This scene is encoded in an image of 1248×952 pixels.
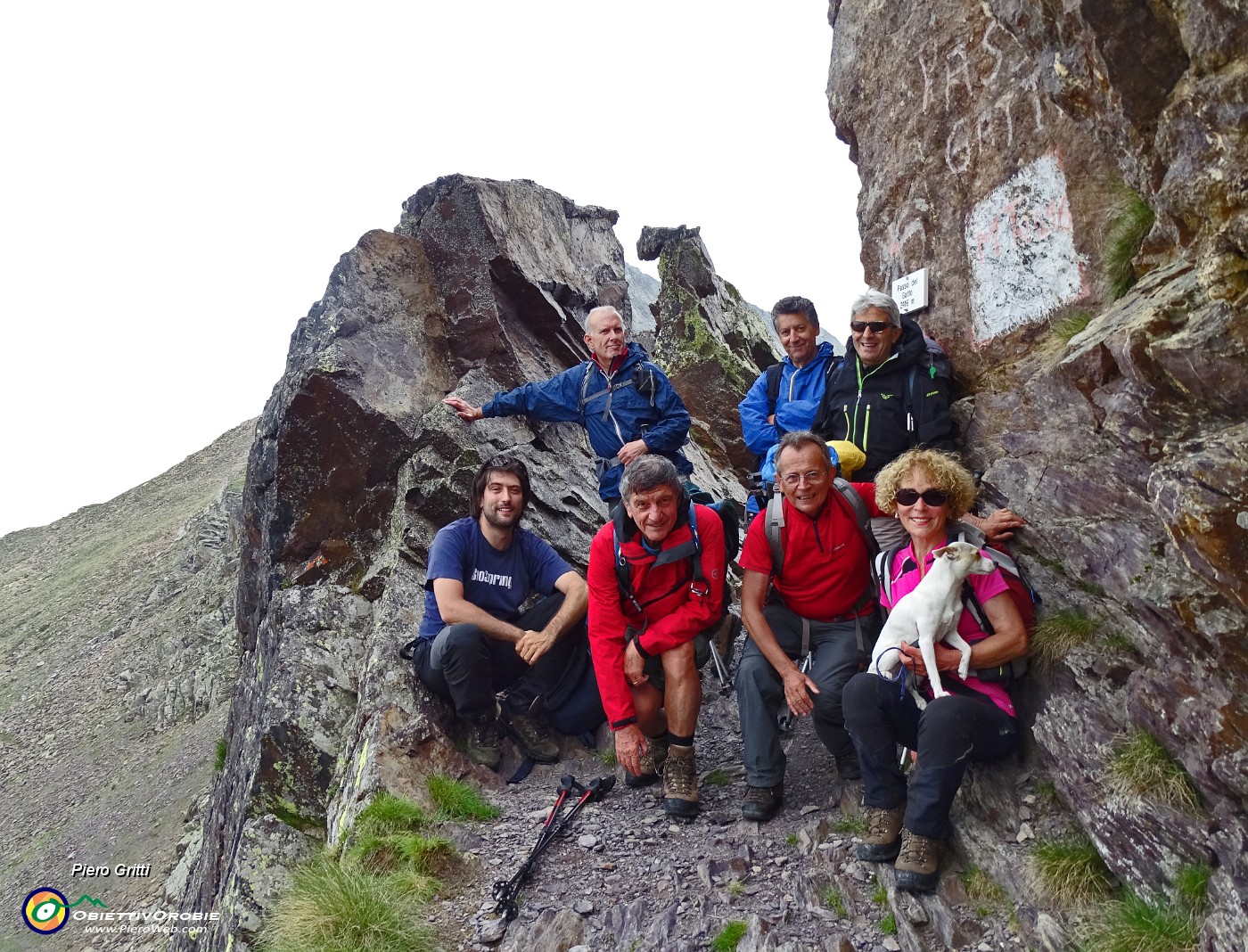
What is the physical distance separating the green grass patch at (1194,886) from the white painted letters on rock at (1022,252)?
515cm

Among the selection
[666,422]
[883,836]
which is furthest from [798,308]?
[883,836]

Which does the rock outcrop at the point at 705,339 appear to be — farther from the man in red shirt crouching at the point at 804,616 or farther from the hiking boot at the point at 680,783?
the hiking boot at the point at 680,783

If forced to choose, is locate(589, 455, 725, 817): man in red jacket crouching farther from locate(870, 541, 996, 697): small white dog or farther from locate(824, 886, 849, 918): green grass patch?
locate(870, 541, 996, 697): small white dog

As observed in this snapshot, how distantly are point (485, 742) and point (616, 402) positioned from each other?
455 centimetres

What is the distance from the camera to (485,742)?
9.36 meters

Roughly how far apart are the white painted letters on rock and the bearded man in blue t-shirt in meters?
5.50

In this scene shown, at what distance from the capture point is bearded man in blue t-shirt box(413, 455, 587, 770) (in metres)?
8.74

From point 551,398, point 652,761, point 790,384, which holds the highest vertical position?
point 551,398

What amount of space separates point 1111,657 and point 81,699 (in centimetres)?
4982

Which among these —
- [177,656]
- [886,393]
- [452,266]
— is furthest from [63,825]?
[886,393]

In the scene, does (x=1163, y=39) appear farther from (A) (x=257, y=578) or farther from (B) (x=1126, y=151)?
(A) (x=257, y=578)

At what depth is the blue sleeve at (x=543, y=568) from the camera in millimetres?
9344

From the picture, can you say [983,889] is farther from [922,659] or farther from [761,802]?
[761,802]

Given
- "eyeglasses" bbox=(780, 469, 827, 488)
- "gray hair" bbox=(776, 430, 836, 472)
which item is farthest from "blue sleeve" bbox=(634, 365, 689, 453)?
"eyeglasses" bbox=(780, 469, 827, 488)
